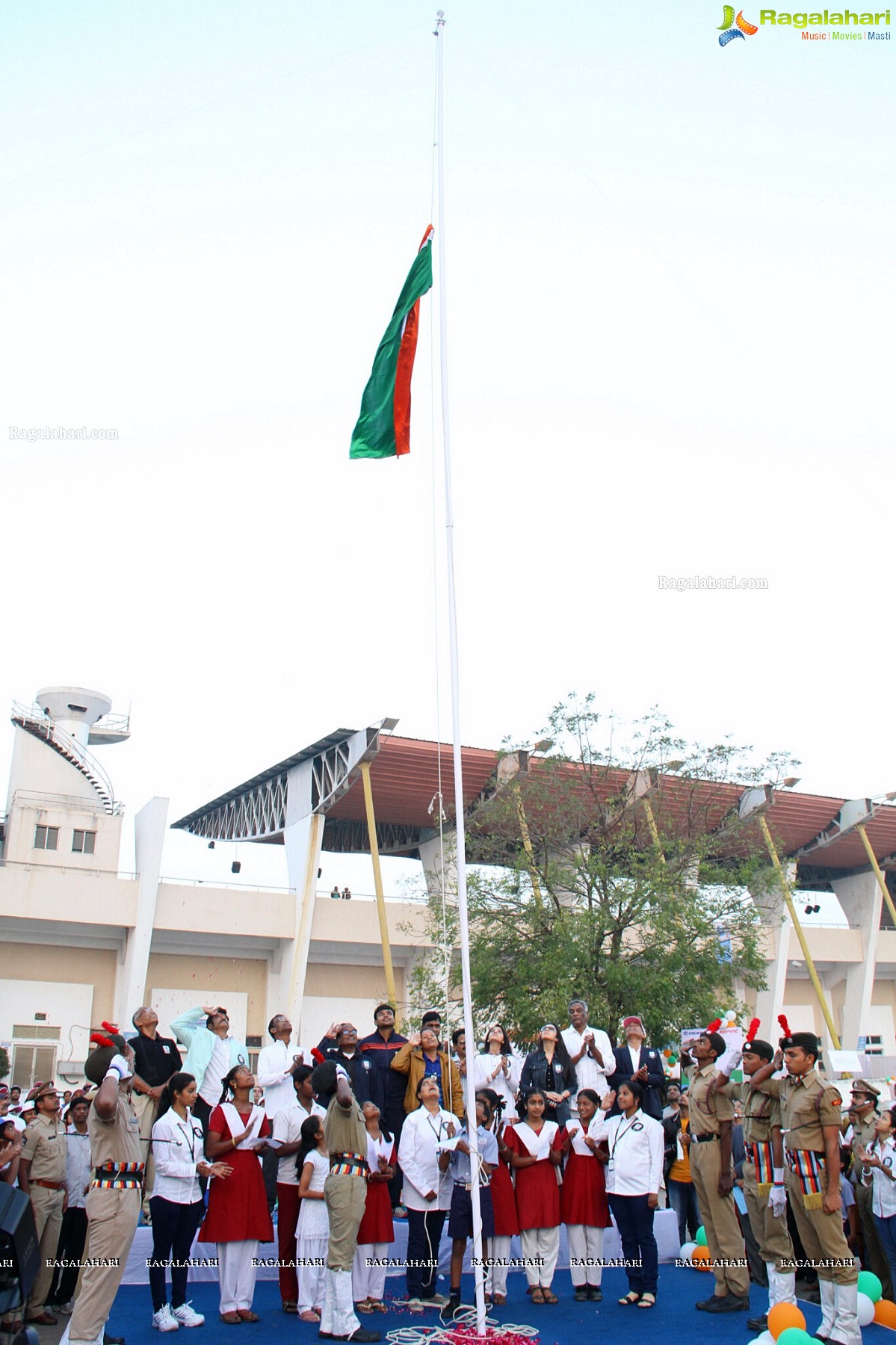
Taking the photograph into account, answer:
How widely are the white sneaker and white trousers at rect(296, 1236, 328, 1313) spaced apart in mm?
660

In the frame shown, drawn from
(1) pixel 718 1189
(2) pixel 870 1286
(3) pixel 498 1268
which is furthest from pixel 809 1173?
(3) pixel 498 1268

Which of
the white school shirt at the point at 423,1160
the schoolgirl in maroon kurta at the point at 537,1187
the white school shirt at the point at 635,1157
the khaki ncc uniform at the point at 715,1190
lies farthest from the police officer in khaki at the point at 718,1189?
the white school shirt at the point at 423,1160

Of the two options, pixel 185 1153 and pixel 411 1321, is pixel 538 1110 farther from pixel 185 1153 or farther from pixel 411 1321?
pixel 185 1153

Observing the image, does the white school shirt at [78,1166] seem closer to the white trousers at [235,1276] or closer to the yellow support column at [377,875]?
the white trousers at [235,1276]

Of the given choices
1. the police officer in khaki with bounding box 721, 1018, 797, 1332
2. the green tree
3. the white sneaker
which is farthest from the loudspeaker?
the green tree

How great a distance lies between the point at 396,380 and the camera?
864cm

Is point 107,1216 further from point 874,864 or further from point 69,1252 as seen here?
point 874,864

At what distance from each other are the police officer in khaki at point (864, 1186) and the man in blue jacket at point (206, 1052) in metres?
4.93

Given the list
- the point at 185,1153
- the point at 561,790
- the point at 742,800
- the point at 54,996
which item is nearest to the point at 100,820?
the point at 54,996

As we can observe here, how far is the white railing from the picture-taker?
99.1 ft

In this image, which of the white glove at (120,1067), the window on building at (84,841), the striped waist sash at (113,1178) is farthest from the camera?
the window on building at (84,841)

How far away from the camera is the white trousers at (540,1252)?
781cm

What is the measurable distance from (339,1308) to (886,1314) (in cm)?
368

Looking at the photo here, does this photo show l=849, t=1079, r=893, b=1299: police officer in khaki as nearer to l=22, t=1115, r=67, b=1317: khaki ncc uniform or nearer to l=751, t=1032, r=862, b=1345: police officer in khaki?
l=751, t=1032, r=862, b=1345: police officer in khaki
